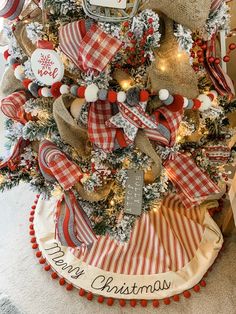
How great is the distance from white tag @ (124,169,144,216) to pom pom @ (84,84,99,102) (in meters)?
0.27

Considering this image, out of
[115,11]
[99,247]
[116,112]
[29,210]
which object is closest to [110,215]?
[99,247]

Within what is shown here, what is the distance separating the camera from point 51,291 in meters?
1.29

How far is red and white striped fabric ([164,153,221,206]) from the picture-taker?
1190 mm

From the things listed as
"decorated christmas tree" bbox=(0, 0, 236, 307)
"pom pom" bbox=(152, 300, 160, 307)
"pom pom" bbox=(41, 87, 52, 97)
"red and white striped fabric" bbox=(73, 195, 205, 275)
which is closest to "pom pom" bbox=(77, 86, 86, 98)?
"decorated christmas tree" bbox=(0, 0, 236, 307)

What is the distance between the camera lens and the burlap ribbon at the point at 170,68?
0.93 meters

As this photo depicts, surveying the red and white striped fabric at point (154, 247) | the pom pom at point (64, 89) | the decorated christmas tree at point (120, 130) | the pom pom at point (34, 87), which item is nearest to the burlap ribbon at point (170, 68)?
the decorated christmas tree at point (120, 130)

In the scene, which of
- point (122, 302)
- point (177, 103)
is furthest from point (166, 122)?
point (122, 302)

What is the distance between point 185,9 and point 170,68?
0.15m

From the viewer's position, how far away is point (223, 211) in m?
1.53

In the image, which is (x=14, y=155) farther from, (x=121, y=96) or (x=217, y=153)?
(x=217, y=153)

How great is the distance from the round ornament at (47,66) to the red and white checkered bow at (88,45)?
0.13ft

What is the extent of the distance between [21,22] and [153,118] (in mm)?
483

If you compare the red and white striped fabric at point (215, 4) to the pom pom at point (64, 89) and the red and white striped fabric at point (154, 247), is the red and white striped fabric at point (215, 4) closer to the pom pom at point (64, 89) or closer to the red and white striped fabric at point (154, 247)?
the pom pom at point (64, 89)

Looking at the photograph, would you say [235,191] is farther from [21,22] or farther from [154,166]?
[21,22]
